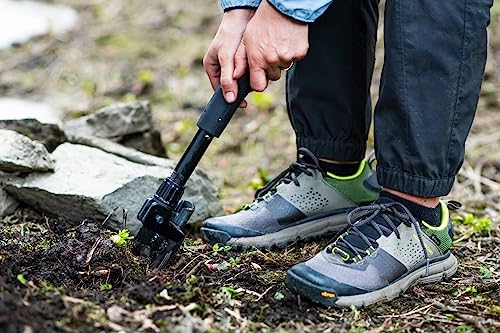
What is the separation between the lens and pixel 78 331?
5.72 ft

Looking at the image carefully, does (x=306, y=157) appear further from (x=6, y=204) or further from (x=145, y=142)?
(x=145, y=142)

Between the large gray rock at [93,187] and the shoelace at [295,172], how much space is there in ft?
1.16

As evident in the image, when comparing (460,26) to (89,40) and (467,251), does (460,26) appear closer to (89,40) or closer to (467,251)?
(467,251)

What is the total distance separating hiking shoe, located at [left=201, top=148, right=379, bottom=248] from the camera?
8.45 feet

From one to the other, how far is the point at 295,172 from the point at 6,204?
104cm

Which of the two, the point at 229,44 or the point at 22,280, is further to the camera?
the point at 229,44

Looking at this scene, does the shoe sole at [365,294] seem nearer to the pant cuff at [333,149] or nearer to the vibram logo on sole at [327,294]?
the vibram logo on sole at [327,294]

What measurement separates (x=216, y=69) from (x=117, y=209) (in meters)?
0.64

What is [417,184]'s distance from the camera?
2.21m

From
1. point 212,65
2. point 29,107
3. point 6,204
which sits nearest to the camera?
point 212,65

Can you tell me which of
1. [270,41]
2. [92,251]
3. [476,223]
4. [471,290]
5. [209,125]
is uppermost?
[270,41]

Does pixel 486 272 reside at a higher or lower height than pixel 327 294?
lower

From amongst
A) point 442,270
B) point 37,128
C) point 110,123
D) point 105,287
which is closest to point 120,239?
point 105,287

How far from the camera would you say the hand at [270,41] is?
2.13 metres
